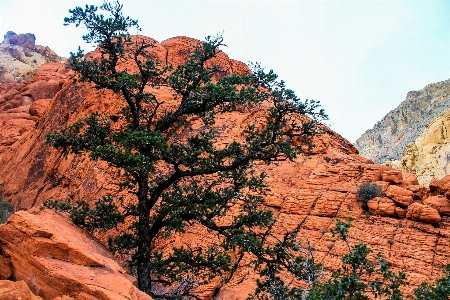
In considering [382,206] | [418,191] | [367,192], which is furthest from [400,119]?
[382,206]

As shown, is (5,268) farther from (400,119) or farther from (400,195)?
(400,119)

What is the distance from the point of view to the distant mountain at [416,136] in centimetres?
3466

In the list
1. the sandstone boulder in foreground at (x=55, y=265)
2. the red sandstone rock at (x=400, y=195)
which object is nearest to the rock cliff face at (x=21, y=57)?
the red sandstone rock at (x=400, y=195)

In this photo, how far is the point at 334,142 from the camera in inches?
764

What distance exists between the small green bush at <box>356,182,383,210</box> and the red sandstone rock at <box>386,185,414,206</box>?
378 mm

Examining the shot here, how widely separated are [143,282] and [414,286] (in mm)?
8105

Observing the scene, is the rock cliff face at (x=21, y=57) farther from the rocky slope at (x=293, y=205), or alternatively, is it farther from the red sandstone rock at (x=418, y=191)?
the red sandstone rock at (x=418, y=191)

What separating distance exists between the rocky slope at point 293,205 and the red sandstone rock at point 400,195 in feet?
0.11

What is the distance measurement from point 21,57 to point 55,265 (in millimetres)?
87024

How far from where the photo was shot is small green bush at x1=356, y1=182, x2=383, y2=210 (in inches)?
567

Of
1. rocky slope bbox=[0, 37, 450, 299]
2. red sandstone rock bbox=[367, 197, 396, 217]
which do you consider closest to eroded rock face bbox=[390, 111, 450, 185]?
rocky slope bbox=[0, 37, 450, 299]

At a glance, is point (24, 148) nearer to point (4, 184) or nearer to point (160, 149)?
point (4, 184)

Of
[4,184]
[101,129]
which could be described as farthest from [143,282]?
[4,184]

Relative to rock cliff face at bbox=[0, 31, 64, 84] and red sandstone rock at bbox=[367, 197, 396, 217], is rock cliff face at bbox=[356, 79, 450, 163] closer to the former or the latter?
red sandstone rock at bbox=[367, 197, 396, 217]
